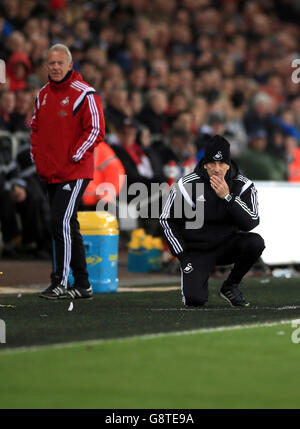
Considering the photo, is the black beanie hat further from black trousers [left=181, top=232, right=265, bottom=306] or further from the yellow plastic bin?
the yellow plastic bin

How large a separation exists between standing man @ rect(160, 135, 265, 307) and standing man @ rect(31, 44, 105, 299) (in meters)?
0.88

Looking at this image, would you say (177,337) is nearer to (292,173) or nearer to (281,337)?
(281,337)

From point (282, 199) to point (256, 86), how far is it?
9761mm

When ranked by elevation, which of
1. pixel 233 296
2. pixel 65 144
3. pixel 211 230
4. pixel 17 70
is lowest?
pixel 233 296

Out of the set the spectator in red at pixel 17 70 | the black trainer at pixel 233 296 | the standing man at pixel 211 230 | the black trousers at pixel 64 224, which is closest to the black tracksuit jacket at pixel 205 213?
the standing man at pixel 211 230

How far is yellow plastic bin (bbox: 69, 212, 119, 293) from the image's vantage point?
→ 11.3 metres

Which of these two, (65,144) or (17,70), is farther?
(17,70)

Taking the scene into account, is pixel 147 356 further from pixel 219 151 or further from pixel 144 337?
pixel 219 151

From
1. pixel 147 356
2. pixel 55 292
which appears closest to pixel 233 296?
pixel 55 292

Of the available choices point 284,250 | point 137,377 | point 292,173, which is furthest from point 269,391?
point 292,173

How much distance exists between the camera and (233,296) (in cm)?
988

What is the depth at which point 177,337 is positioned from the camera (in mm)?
7750

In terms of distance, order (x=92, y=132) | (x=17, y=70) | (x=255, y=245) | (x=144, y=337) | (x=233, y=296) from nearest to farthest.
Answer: (x=144, y=337), (x=255, y=245), (x=233, y=296), (x=92, y=132), (x=17, y=70)

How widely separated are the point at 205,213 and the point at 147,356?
123 inches
